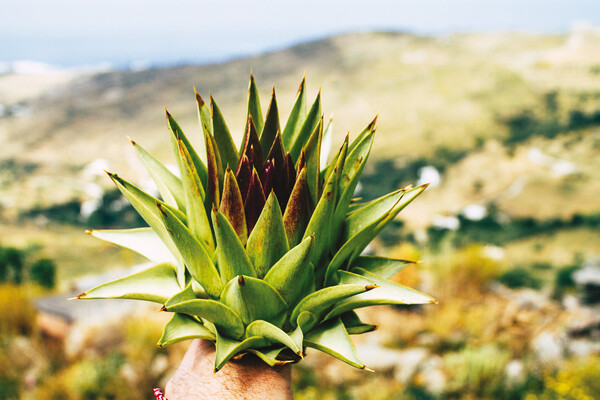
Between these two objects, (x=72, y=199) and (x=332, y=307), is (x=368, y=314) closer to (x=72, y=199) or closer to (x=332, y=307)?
(x=332, y=307)

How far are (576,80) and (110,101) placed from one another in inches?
789

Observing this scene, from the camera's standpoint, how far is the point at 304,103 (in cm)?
159

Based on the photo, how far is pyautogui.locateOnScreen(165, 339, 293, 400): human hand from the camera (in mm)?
1243

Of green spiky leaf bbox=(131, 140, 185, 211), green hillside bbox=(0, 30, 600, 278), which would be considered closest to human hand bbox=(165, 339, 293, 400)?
green spiky leaf bbox=(131, 140, 185, 211)

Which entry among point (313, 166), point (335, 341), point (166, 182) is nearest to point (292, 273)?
point (335, 341)

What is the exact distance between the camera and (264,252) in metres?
Result: 1.24

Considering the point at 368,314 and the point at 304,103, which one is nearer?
the point at 304,103

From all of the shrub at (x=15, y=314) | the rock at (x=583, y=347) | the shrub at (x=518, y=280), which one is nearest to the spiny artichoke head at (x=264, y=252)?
the rock at (x=583, y=347)

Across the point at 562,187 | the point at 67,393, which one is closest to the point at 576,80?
the point at 562,187

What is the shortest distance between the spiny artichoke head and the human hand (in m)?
0.05

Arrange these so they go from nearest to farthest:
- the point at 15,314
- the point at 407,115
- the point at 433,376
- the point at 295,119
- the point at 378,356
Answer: the point at 295,119
the point at 433,376
the point at 378,356
the point at 15,314
the point at 407,115

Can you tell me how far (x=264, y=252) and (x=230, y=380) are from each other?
371mm

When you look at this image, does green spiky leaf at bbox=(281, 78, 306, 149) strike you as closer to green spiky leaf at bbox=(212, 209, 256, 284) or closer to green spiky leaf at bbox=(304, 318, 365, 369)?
green spiky leaf at bbox=(212, 209, 256, 284)

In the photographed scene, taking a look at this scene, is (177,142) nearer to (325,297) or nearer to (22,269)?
(325,297)
